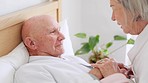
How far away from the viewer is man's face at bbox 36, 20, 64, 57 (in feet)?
5.05

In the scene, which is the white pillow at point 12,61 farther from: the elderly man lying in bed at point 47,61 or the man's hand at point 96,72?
the man's hand at point 96,72

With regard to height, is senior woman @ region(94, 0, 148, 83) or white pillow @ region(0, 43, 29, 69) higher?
senior woman @ region(94, 0, 148, 83)

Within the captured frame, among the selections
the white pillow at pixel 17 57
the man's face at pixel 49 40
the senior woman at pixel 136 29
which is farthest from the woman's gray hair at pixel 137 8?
the white pillow at pixel 17 57

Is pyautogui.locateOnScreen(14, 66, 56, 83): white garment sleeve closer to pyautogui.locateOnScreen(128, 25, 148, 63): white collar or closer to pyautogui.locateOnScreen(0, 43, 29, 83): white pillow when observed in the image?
Result: pyautogui.locateOnScreen(0, 43, 29, 83): white pillow

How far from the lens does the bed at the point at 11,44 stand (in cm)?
130

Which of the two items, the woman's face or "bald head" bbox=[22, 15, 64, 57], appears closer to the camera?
the woman's face

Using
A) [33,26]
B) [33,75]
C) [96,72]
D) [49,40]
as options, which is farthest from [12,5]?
[96,72]

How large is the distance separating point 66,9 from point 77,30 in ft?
1.13

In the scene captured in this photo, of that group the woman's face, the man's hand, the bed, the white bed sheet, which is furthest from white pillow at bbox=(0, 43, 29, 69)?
the woman's face

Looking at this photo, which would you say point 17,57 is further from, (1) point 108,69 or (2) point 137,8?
(2) point 137,8

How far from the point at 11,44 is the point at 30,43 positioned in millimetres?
119

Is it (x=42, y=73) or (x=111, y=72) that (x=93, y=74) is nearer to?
(x=111, y=72)

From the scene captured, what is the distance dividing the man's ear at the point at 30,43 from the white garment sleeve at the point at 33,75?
0.19 m

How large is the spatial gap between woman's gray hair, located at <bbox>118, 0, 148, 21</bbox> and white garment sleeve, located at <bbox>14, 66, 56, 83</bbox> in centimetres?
55
